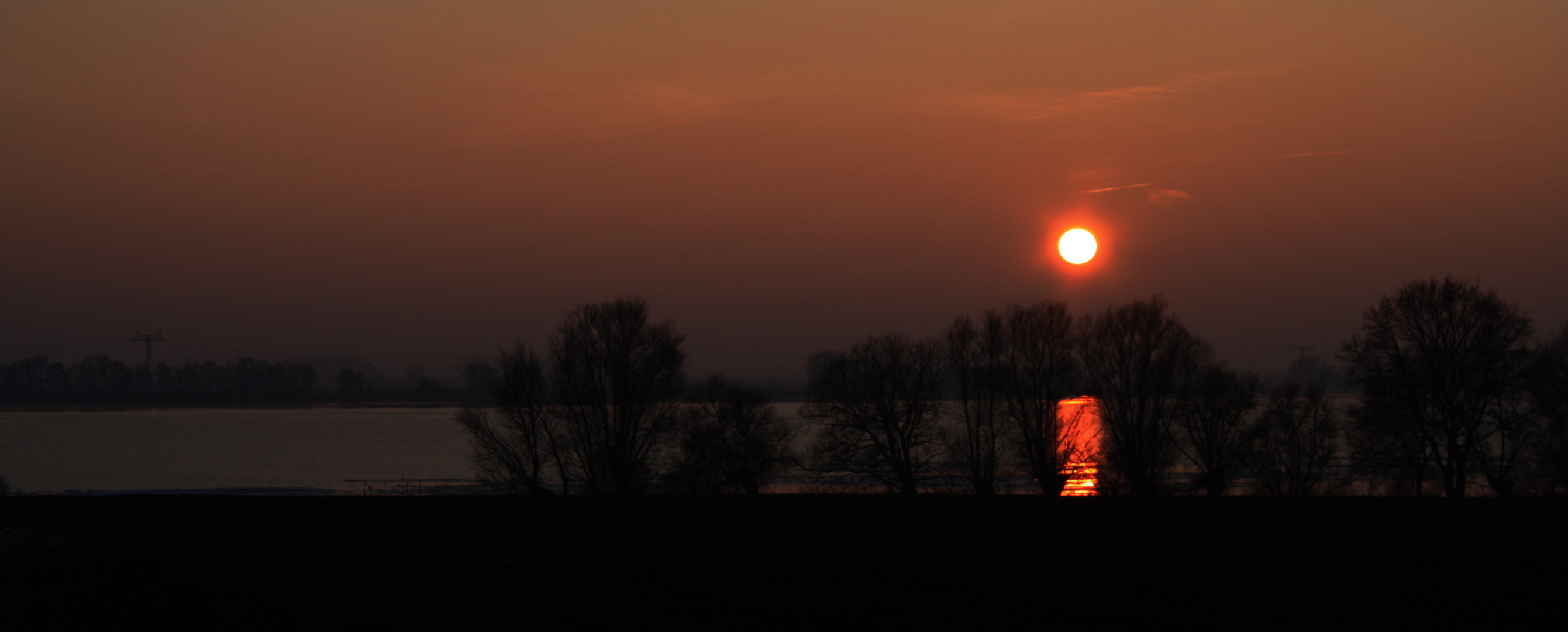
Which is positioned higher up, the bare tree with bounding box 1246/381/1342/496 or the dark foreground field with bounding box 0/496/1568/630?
the dark foreground field with bounding box 0/496/1568/630

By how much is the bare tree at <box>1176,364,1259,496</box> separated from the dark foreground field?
24510 millimetres

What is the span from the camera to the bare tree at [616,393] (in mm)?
46719

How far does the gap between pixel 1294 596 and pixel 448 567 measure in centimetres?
1248

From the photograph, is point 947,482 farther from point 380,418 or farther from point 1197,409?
point 380,418

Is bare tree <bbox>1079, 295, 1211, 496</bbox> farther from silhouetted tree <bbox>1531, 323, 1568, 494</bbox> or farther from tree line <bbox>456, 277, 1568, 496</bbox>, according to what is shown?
silhouetted tree <bbox>1531, 323, 1568, 494</bbox>

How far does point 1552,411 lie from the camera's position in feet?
135

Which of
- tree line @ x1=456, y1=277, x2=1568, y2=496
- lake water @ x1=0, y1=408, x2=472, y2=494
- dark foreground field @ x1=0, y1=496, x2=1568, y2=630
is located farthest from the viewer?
lake water @ x1=0, y1=408, x2=472, y2=494

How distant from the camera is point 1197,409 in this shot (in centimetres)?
4844

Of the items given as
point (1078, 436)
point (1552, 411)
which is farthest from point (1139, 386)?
point (1552, 411)

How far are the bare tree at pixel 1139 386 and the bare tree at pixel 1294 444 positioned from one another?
5471 mm

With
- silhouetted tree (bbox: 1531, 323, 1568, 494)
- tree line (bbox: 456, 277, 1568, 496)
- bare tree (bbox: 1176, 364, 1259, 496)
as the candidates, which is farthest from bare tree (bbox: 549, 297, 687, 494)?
silhouetted tree (bbox: 1531, 323, 1568, 494)

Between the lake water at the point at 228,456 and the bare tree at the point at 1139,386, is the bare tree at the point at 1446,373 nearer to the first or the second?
the bare tree at the point at 1139,386

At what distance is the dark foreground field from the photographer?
11867mm

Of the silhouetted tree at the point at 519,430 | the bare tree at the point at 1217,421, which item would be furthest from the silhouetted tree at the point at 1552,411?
the silhouetted tree at the point at 519,430
